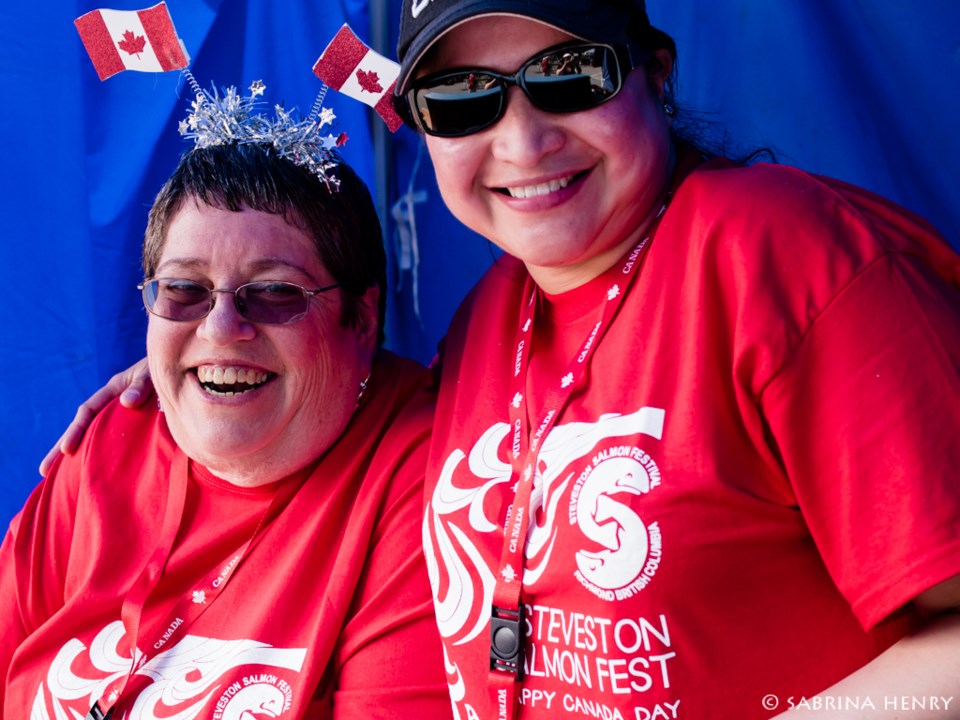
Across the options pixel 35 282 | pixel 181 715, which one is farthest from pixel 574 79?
pixel 35 282

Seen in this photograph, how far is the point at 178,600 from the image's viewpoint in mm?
1981

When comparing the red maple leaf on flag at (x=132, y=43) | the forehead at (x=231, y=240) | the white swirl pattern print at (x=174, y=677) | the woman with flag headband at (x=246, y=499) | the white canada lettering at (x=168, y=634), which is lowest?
the white swirl pattern print at (x=174, y=677)

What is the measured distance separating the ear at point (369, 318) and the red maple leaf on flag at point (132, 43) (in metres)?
0.88

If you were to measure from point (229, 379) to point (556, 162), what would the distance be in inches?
34.2

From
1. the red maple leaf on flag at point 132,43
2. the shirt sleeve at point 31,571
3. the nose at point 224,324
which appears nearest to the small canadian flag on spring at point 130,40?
the red maple leaf on flag at point 132,43

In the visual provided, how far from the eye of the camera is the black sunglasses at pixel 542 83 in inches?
Result: 60.0

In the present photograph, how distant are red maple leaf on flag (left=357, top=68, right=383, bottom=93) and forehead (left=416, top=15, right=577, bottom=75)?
854 millimetres

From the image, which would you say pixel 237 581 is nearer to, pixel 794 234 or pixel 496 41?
pixel 496 41

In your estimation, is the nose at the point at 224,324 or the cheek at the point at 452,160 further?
the nose at the point at 224,324

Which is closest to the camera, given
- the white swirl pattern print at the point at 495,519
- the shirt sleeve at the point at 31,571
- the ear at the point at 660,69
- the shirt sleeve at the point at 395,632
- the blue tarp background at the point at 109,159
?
the white swirl pattern print at the point at 495,519

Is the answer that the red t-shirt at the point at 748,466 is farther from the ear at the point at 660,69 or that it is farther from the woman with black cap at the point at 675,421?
the ear at the point at 660,69

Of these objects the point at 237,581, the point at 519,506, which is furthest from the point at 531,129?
the point at 237,581

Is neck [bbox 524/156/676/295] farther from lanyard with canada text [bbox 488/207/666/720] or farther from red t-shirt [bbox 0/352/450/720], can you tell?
red t-shirt [bbox 0/352/450/720]

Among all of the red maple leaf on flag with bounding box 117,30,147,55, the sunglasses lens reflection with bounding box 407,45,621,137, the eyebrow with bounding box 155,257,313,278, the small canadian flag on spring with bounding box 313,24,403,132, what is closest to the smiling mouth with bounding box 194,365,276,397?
the eyebrow with bounding box 155,257,313,278
